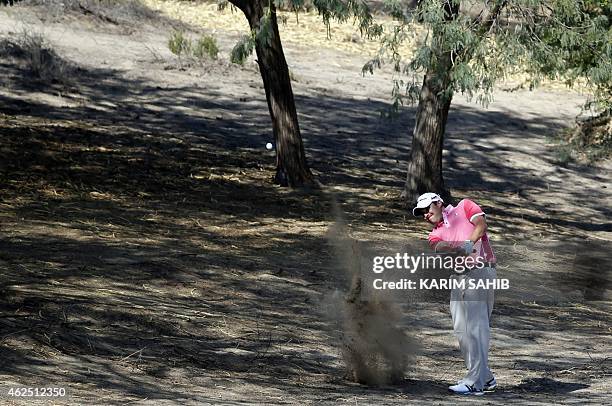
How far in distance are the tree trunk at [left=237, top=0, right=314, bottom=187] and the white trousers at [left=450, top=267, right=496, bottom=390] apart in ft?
25.8

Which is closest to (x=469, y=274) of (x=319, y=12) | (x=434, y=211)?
(x=434, y=211)

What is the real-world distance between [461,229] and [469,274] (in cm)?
34

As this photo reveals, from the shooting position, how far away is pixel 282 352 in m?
10.2

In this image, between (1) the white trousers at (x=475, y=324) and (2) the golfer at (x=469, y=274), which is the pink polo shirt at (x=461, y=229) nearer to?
(2) the golfer at (x=469, y=274)

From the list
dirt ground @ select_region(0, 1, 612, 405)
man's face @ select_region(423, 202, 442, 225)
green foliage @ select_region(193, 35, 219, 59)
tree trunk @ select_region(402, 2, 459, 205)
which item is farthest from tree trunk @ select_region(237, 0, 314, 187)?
green foliage @ select_region(193, 35, 219, 59)

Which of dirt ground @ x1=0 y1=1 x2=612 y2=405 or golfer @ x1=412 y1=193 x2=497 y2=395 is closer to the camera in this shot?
golfer @ x1=412 y1=193 x2=497 y2=395

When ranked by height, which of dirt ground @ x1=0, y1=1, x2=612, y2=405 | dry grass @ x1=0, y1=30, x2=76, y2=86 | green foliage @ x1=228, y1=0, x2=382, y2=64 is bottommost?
dirt ground @ x1=0, y1=1, x2=612, y2=405

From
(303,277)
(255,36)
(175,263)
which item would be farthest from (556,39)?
(175,263)

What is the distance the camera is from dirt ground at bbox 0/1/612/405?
938 cm

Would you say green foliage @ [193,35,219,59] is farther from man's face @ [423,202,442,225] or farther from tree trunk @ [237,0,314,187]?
man's face @ [423,202,442,225]

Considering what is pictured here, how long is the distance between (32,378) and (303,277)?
5067mm

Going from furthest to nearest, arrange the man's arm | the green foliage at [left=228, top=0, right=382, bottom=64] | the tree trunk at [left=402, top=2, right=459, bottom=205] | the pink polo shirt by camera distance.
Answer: the tree trunk at [left=402, top=2, right=459, bottom=205]
the green foliage at [left=228, top=0, right=382, bottom=64]
the pink polo shirt
the man's arm

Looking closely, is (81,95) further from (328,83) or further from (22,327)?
(22,327)

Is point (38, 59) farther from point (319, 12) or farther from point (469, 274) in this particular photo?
point (469, 274)
